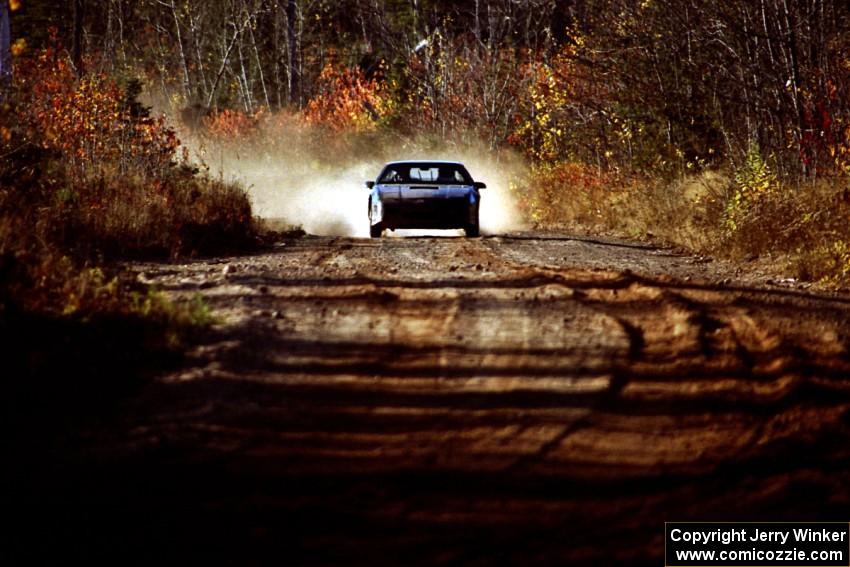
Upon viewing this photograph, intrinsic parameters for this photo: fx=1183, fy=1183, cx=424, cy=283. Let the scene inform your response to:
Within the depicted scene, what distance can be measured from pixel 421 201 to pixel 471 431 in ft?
46.3

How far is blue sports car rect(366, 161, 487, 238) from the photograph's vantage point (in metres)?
20.0

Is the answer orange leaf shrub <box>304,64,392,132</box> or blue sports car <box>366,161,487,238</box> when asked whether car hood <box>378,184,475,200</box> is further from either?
orange leaf shrub <box>304,64,392,132</box>

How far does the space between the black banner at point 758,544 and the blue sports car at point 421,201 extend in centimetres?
1555

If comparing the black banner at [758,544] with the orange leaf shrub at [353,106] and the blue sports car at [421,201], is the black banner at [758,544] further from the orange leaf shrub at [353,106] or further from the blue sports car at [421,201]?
the orange leaf shrub at [353,106]

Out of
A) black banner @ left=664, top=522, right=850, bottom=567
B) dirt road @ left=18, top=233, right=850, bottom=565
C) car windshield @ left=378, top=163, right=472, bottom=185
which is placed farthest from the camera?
car windshield @ left=378, top=163, right=472, bottom=185

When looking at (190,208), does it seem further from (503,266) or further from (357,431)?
(357,431)

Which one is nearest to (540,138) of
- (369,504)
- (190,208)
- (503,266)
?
(190,208)

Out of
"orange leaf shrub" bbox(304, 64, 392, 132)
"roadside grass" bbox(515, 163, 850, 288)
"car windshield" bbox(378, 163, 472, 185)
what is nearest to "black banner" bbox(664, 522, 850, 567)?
"roadside grass" bbox(515, 163, 850, 288)

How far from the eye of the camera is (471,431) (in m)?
6.00

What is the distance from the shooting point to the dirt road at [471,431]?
14.9ft

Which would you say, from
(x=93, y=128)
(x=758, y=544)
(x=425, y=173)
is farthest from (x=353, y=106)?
(x=758, y=544)

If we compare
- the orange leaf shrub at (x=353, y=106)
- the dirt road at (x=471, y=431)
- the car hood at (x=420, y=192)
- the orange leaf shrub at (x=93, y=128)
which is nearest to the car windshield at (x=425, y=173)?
the car hood at (x=420, y=192)

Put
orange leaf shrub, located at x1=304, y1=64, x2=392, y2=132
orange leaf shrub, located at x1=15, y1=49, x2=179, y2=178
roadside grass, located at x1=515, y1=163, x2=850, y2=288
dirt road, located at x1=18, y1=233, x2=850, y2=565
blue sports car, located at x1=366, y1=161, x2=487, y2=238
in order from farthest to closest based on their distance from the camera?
orange leaf shrub, located at x1=304, y1=64, x2=392, y2=132
blue sports car, located at x1=366, y1=161, x2=487, y2=238
orange leaf shrub, located at x1=15, y1=49, x2=179, y2=178
roadside grass, located at x1=515, y1=163, x2=850, y2=288
dirt road, located at x1=18, y1=233, x2=850, y2=565

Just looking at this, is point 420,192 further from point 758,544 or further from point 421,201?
point 758,544
